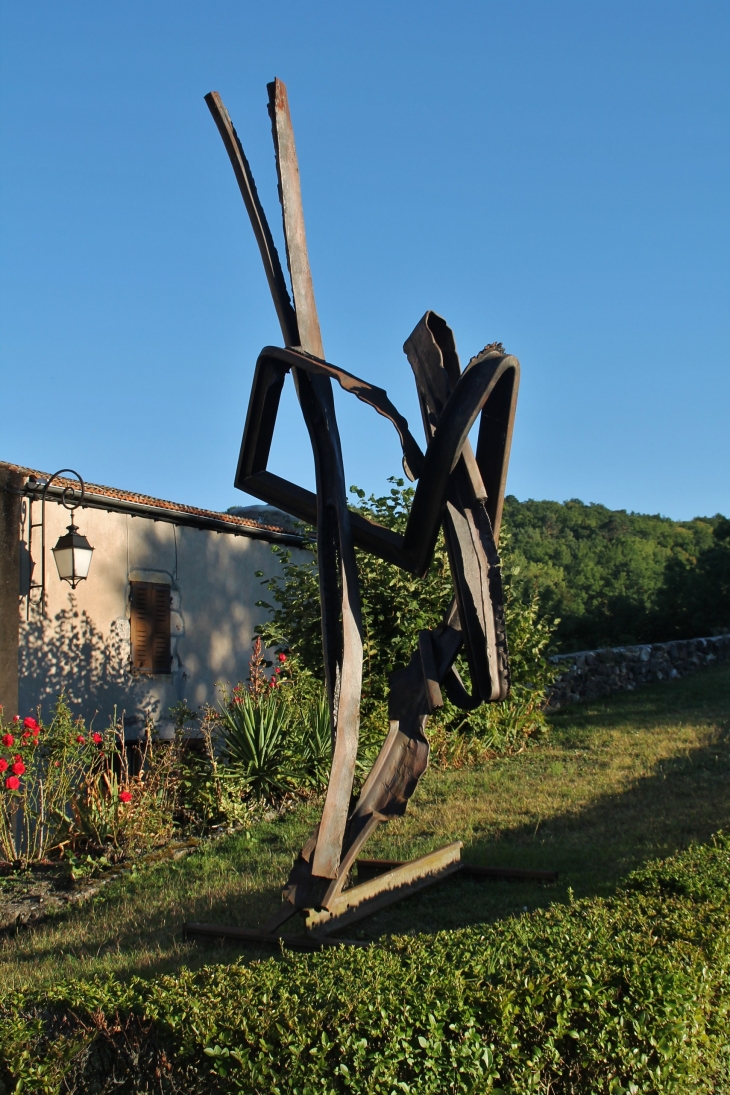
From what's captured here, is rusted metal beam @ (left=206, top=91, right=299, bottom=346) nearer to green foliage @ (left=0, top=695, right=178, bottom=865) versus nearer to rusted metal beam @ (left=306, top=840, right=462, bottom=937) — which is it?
rusted metal beam @ (left=306, top=840, right=462, bottom=937)

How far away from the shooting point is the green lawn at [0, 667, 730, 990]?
492 centimetres

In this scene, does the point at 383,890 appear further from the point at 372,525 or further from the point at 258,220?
the point at 258,220

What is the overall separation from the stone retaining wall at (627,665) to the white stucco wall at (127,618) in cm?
517

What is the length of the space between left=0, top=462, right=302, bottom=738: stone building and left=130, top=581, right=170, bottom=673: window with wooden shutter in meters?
0.01

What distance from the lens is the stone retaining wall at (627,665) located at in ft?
52.0

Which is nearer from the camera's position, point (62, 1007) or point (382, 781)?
point (62, 1007)

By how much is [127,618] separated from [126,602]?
0.70 ft

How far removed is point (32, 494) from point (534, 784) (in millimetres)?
6515

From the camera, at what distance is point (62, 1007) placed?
296cm

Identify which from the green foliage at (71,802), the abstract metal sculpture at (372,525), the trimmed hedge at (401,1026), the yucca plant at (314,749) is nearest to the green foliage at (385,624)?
the yucca plant at (314,749)

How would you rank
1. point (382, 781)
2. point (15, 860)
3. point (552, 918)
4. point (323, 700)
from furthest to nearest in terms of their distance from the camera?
1. point (323, 700)
2. point (15, 860)
3. point (382, 781)
4. point (552, 918)

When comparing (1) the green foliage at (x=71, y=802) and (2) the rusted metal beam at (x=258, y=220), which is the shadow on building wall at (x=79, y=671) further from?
(2) the rusted metal beam at (x=258, y=220)

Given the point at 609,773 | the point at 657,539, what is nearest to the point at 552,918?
the point at 609,773

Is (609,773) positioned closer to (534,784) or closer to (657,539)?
(534,784)
